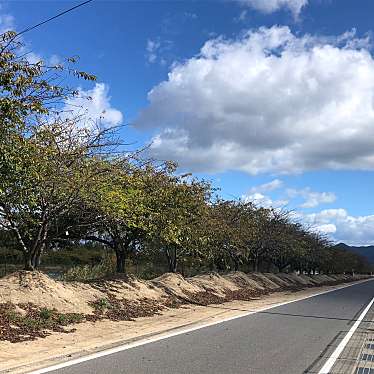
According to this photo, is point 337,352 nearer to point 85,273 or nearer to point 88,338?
point 88,338

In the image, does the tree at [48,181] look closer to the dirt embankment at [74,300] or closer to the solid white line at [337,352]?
the dirt embankment at [74,300]

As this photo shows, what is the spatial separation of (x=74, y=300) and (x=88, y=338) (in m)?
3.92

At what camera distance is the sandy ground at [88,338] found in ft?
26.6

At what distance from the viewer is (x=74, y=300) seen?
47.5ft

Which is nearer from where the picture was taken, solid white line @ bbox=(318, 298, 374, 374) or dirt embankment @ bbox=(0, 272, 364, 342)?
solid white line @ bbox=(318, 298, 374, 374)

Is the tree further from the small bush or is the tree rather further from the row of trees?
the small bush

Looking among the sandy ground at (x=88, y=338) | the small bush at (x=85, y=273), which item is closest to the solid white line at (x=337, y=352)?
the sandy ground at (x=88, y=338)

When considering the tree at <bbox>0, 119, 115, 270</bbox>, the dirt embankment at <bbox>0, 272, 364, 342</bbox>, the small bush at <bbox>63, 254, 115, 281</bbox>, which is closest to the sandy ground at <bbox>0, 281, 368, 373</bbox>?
the dirt embankment at <bbox>0, 272, 364, 342</bbox>

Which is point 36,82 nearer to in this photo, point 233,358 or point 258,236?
point 233,358

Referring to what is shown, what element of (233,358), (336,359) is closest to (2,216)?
(233,358)

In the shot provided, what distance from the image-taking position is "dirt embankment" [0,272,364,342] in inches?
449

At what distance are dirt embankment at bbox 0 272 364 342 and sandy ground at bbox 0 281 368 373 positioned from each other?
45 centimetres

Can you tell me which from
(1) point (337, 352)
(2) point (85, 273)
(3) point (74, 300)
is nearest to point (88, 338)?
(3) point (74, 300)

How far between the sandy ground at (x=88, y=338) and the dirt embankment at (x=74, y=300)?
45cm
